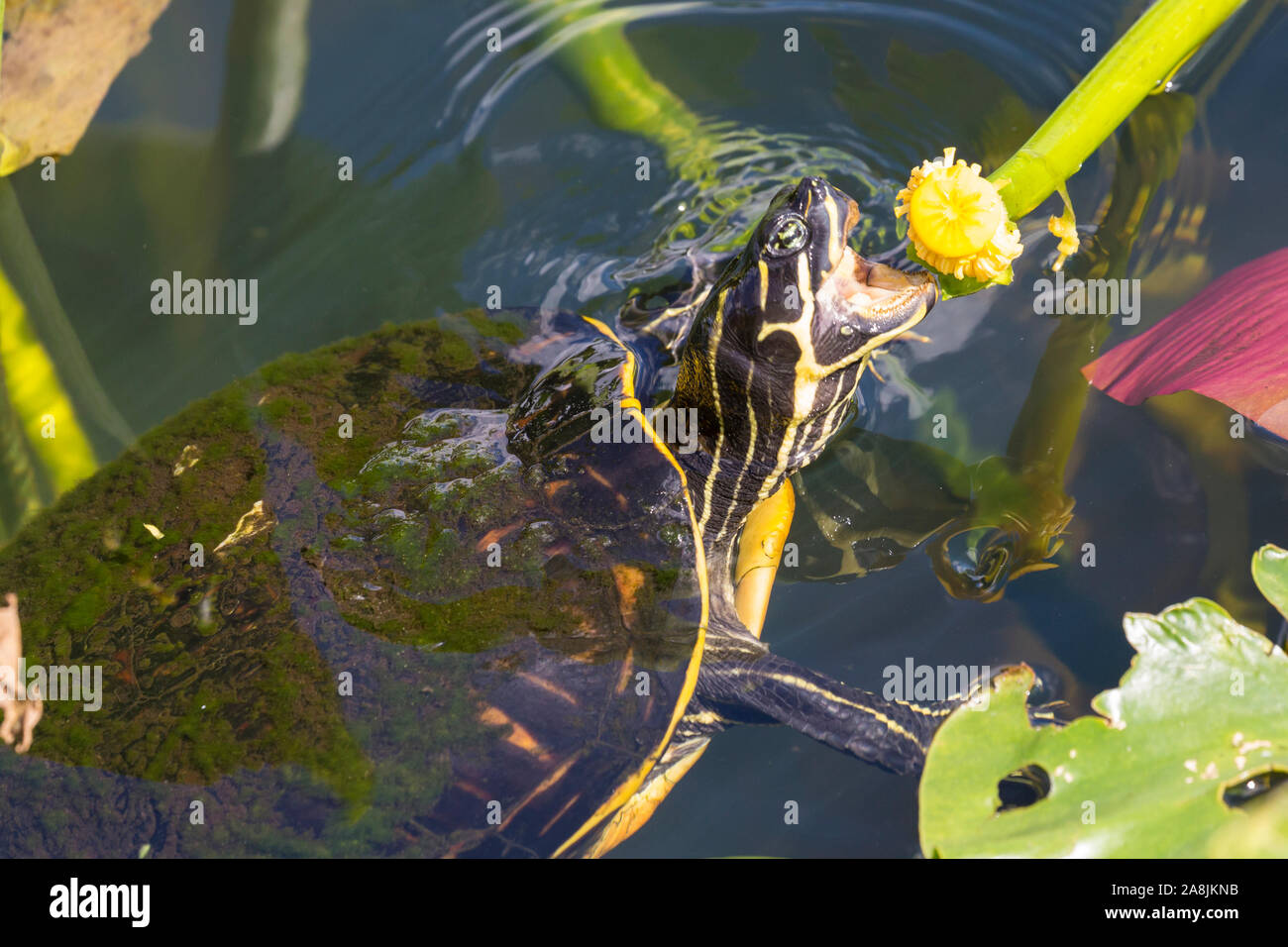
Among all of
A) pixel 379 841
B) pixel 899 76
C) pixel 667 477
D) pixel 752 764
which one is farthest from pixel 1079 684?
pixel 899 76

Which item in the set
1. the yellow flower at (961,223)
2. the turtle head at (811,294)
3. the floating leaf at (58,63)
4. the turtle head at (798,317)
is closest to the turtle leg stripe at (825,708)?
the turtle head at (798,317)

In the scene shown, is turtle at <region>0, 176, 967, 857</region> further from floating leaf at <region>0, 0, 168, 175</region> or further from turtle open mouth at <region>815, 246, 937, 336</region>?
floating leaf at <region>0, 0, 168, 175</region>

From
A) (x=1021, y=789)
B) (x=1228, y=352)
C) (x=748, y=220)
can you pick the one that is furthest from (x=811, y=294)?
(x=1021, y=789)

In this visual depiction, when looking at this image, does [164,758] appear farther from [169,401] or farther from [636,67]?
[636,67]

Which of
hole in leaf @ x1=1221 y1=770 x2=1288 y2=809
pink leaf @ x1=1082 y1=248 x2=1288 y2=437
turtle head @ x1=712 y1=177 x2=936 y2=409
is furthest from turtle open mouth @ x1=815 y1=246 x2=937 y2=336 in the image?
hole in leaf @ x1=1221 y1=770 x2=1288 y2=809

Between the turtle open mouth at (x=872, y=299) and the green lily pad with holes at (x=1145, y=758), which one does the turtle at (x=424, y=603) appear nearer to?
the turtle open mouth at (x=872, y=299)

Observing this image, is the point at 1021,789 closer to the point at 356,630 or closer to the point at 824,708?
the point at 824,708
